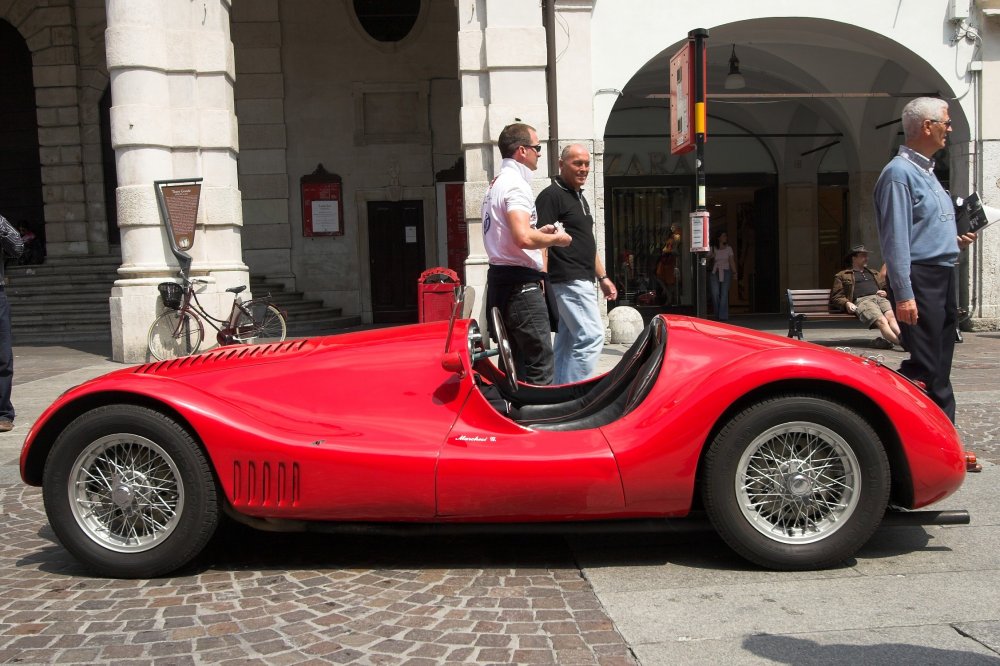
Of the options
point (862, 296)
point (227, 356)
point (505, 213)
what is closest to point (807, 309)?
point (862, 296)

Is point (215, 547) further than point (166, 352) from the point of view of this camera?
No

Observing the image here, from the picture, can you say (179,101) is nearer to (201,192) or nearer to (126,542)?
(201,192)

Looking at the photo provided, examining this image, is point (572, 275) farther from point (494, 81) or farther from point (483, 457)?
point (494, 81)

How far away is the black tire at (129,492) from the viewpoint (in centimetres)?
316

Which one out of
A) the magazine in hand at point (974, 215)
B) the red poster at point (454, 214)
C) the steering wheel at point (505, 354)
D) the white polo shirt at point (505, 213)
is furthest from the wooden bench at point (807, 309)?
the steering wheel at point (505, 354)

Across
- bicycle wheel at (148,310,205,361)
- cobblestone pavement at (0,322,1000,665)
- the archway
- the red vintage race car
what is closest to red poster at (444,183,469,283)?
the archway

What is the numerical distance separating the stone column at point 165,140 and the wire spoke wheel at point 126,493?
24.8ft

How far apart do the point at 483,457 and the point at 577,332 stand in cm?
237

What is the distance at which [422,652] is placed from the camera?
2.56 metres

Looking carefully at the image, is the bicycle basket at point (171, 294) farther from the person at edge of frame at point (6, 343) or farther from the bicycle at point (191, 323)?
the person at edge of frame at point (6, 343)

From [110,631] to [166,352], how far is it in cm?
786

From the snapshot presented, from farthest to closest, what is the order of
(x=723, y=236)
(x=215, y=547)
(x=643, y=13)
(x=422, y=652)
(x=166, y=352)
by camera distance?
(x=723, y=236), (x=643, y=13), (x=166, y=352), (x=215, y=547), (x=422, y=652)

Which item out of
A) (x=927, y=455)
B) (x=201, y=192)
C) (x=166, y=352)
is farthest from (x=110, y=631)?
(x=201, y=192)

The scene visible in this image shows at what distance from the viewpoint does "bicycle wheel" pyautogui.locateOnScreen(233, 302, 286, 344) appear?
1043 cm
